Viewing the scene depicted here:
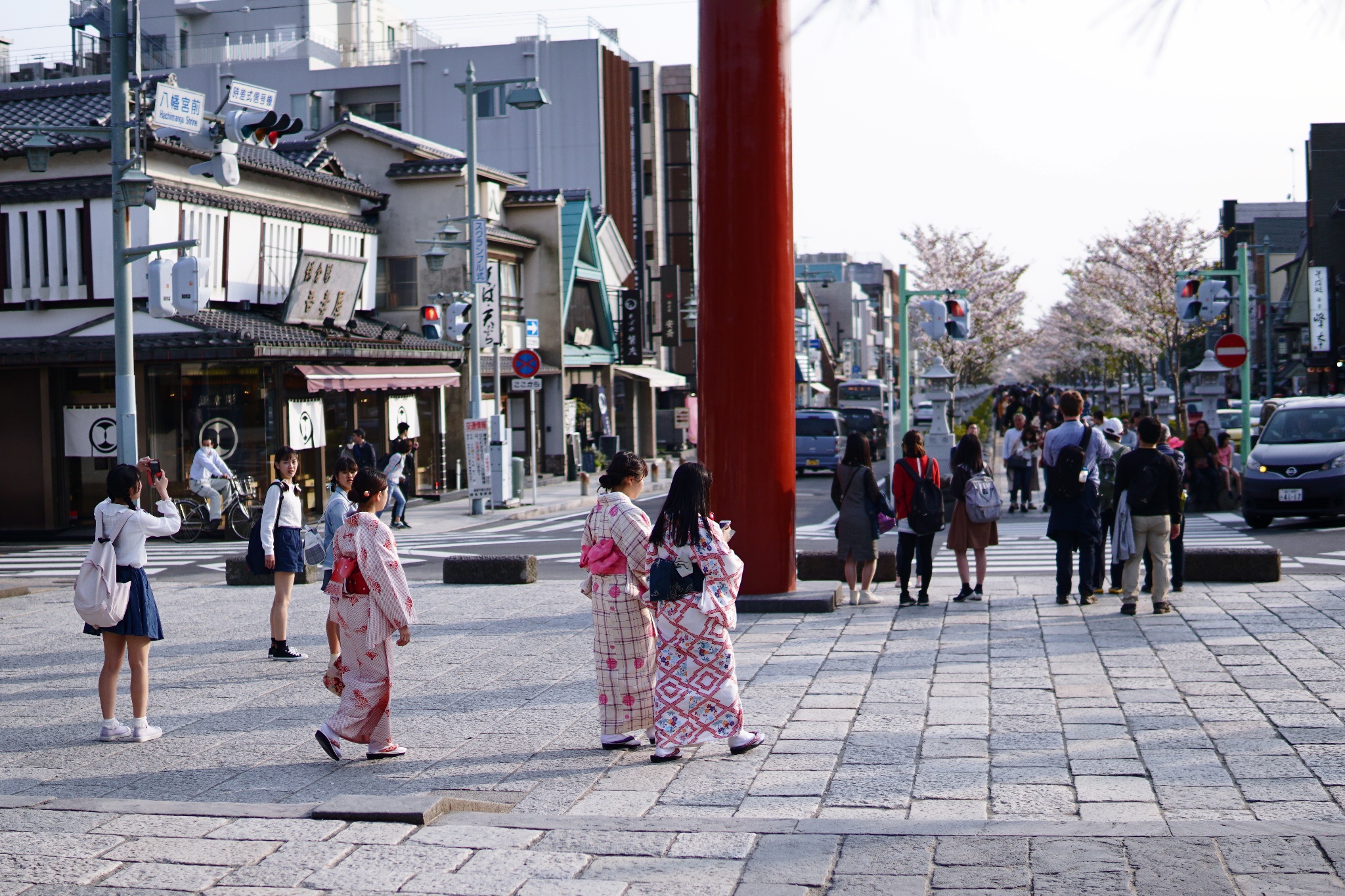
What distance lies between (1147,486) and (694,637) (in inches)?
231

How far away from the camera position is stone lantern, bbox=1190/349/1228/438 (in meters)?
25.8

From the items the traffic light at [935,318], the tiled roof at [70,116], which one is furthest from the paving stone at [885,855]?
the tiled roof at [70,116]

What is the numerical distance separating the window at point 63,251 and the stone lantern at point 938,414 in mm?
15976

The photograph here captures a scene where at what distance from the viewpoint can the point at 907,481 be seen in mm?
12305

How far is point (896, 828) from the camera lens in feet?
17.6

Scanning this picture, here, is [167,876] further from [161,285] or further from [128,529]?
[161,285]

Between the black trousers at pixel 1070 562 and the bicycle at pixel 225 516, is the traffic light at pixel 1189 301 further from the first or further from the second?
the bicycle at pixel 225 516

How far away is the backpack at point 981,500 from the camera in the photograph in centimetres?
1234

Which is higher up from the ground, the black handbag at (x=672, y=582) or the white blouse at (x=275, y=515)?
the white blouse at (x=275, y=515)

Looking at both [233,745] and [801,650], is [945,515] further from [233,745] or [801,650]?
[233,745]

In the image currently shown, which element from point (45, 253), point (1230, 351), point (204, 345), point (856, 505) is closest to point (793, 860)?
point (856, 505)

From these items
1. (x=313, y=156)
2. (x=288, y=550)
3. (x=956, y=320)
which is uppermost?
(x=313, y=156)

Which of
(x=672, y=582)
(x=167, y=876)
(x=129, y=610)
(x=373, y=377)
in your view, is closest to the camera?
(x=167, y=876)

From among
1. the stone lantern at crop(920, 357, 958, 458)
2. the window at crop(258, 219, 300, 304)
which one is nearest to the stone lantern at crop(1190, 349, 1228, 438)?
the stone lantern at crop(920, 357, 958, 458)
